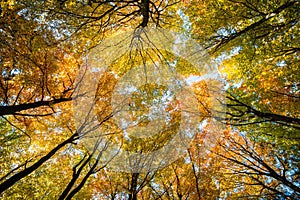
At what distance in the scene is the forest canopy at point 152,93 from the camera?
5141 mm

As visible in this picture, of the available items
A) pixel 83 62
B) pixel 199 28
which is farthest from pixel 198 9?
pixel 83 62

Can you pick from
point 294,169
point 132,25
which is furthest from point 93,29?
point 294,169

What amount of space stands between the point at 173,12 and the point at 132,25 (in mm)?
1302

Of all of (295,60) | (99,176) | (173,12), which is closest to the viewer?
(295,60)

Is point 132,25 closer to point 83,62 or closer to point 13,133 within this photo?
point 83,62

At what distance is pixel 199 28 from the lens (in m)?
5.80

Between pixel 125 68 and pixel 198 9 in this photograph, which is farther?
pixel 125 68

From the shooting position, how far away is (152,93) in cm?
873

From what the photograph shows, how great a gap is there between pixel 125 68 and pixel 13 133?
18.8 ft

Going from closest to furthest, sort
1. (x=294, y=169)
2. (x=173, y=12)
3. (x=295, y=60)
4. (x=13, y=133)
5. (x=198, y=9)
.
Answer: (x=198, y=9), (x=295, y=60), (x=173, y=12), (x=294, y=169), (x=13, y=133)

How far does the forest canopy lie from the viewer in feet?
16.9

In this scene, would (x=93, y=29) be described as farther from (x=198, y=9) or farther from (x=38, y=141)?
(x=38, y=141)

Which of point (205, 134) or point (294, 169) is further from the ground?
point (205, 134)

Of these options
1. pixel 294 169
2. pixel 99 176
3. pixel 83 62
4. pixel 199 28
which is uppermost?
pixel 83 62
